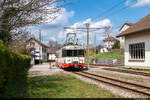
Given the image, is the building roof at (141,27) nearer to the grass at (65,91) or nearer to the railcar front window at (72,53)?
the railcar front window at (72,53)

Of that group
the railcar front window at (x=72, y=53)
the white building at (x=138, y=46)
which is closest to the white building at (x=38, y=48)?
the railcar front window at (x=72, y=53)

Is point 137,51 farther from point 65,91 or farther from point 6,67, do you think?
point 6,67

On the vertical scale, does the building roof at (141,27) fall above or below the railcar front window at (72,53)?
above

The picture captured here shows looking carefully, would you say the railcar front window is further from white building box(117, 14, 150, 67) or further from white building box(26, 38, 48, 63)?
white building box(26, 38, 48, 63)

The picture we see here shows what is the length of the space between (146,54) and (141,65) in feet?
4.48

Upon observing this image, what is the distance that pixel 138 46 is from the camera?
1947 cm

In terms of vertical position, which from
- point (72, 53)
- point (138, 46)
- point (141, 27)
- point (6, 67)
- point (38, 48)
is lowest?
point (6, 67)

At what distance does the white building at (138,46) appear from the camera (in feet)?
58.4

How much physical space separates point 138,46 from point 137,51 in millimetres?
556

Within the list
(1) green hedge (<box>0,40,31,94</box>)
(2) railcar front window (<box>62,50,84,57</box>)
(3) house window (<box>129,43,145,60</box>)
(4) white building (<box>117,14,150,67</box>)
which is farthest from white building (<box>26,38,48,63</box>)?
(1) green hedge (<box>0,40,31,94</box>)

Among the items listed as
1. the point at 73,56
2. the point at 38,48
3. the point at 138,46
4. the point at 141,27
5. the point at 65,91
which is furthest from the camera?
the point at 38,48

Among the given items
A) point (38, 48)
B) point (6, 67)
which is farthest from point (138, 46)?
point (38, 48)

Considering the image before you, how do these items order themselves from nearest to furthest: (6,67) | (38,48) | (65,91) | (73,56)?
(6,67)
(65,91)
(73,56)
(38,48)

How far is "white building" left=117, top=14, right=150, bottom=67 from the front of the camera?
1781 centimetres
